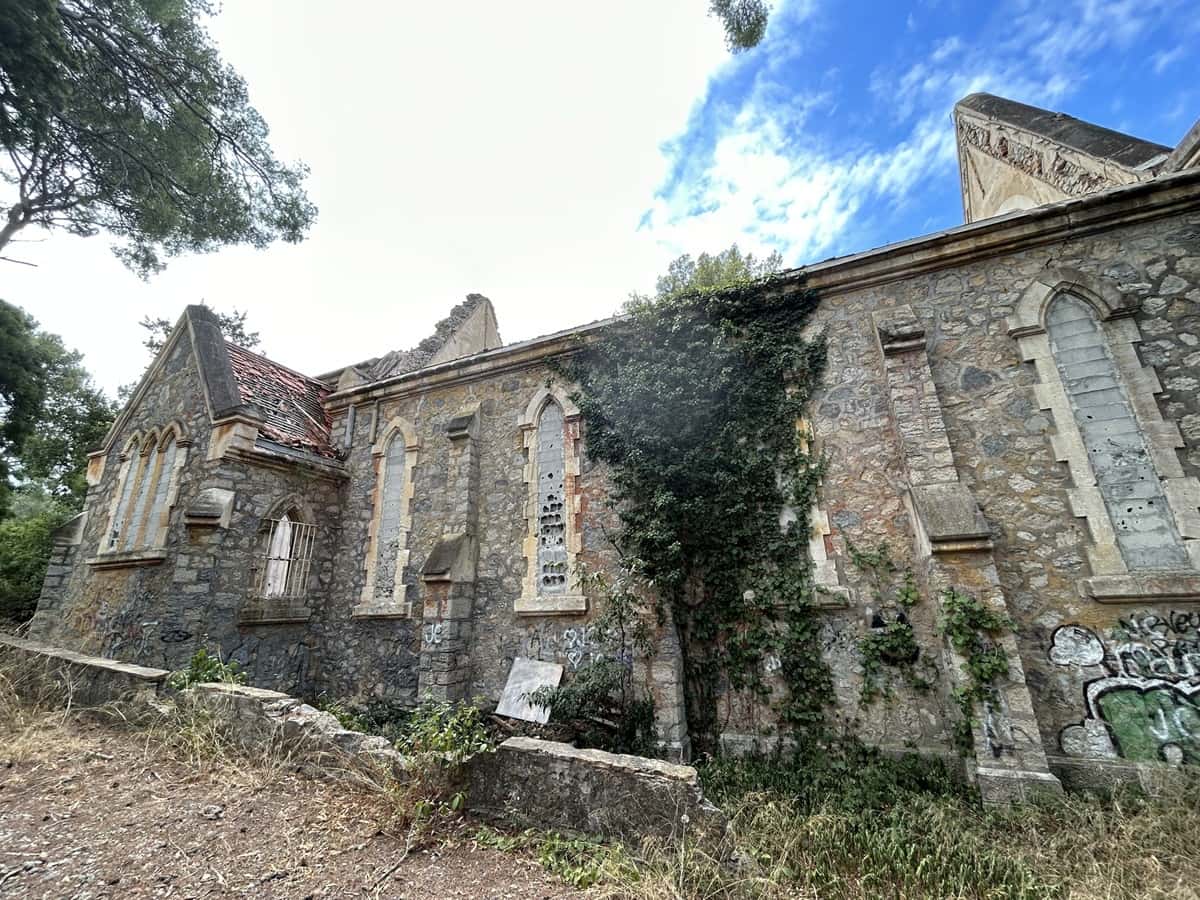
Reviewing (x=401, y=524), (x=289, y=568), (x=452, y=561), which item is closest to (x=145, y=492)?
(x=289, y=568)

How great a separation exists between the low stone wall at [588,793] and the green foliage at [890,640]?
10.7 feet

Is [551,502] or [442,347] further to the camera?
[442,347]

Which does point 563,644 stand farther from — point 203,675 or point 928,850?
point 928,850

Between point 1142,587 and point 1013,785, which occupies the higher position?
point 1142,587

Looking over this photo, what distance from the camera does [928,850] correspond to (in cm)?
364

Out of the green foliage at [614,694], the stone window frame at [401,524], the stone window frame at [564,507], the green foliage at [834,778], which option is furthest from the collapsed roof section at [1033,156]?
the stone window frame at [401,524]

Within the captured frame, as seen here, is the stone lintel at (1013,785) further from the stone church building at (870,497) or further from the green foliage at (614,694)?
the green foliage at (614,694)

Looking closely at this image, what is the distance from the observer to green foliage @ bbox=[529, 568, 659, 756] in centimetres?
619

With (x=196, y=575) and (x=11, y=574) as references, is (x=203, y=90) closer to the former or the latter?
(x=196, y=575)

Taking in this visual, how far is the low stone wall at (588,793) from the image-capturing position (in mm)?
3365

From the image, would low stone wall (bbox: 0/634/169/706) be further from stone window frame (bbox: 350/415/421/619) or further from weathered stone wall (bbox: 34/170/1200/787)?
stone window frame (bbox: 350/415/421/619)

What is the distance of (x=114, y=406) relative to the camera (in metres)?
18.8

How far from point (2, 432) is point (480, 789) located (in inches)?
630

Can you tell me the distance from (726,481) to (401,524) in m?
6.20
